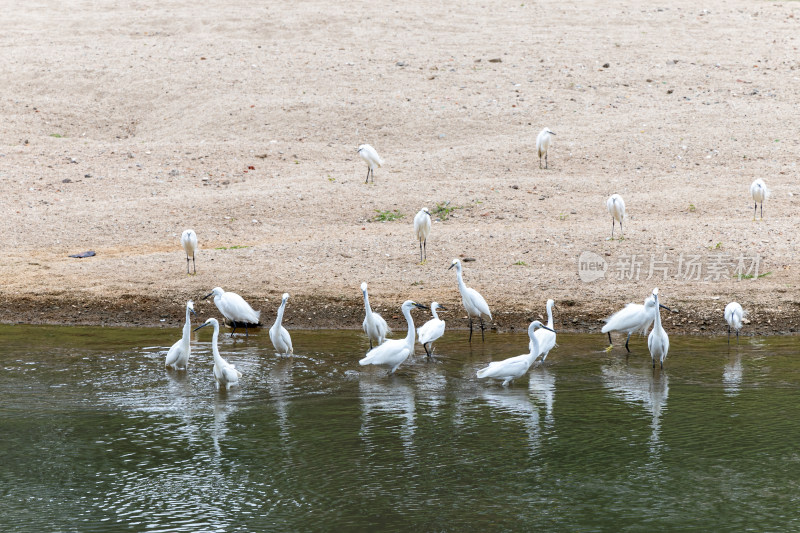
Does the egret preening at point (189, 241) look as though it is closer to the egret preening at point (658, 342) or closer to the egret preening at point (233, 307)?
the egret preening at point (233, 307)

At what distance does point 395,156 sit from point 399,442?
13.8 metres

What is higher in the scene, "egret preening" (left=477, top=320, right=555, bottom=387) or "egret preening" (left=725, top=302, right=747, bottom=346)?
"egret preening" (left=725, top=302, right=747, bottom=346)

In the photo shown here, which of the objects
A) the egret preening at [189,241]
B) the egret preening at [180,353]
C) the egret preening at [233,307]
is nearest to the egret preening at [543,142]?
the egret preening at [189,241]

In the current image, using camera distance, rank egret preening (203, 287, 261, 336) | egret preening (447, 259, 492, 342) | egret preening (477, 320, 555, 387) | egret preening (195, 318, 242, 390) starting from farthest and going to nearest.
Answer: egret preening (203, 287, 261, 336) < egret preening (447, 259, 492, 342) < egret preening (477, 320, 555, 387) < egret preening (195, 318, 242, 390)

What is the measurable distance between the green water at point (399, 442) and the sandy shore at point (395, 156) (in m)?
2.57

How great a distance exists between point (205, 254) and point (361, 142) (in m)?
7.79

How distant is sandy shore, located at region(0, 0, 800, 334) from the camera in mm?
14438

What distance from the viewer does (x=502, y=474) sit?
7723 mm

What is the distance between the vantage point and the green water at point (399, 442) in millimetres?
7027

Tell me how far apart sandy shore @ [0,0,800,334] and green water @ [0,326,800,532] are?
8.45ft

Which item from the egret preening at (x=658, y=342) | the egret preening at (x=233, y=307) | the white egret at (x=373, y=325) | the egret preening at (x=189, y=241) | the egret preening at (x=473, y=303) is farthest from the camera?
the egret preening at (x=189, y=241)

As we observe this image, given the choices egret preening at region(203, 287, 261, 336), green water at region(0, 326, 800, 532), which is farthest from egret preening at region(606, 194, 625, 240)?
egret preening at region(203, 287, 261, 336)

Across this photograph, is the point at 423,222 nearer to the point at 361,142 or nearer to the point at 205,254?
the point at 205,254

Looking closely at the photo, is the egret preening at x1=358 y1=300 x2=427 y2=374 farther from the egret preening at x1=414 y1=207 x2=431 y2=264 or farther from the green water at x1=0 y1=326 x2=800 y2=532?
the egret preening at x1=414 y1=207 x2=431 y2=264
